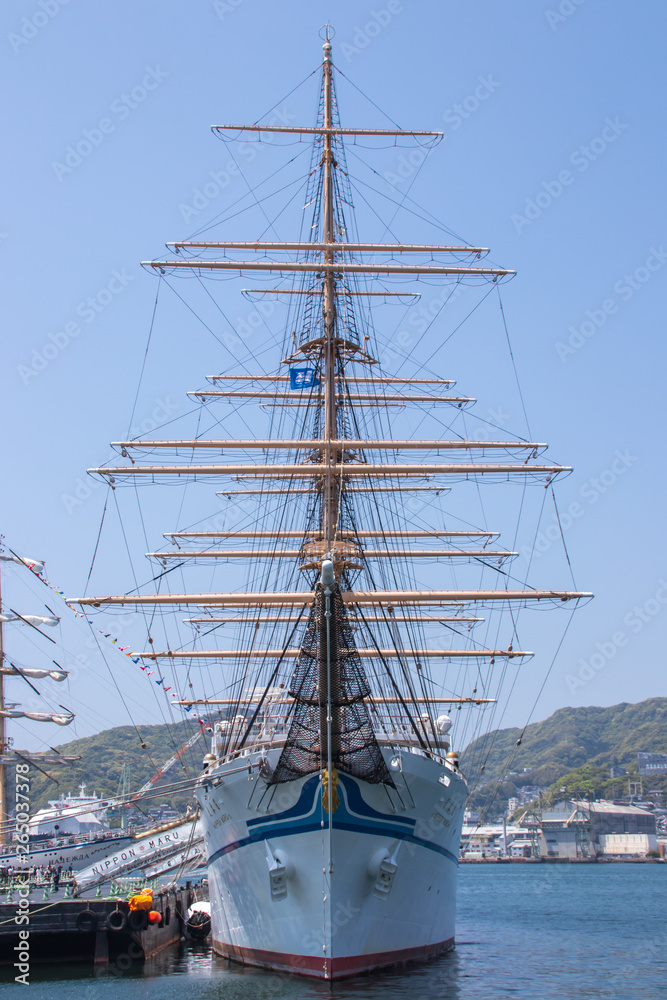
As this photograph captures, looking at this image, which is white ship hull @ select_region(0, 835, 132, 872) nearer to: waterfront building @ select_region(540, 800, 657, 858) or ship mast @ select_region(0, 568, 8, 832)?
ship mast @ select_region(0, 568, 8, 832)

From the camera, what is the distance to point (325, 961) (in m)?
23.6

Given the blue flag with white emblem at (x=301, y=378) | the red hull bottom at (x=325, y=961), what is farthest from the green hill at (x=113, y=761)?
the red hull bottom at (x=325, y=961)

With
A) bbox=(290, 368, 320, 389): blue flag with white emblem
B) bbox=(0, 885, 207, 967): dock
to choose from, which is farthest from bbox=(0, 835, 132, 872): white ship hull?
bbox=(290, 368, 320, 389): blue flag with white emblem

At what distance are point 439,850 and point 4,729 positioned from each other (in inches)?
977

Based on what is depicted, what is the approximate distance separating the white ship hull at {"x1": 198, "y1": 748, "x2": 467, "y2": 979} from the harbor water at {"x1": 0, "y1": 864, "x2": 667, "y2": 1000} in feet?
2.35

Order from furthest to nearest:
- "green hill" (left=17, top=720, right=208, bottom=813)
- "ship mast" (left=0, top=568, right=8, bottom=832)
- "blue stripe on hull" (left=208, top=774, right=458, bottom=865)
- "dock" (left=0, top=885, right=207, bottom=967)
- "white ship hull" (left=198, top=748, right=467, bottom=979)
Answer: "green hill" (left=17, top=720, right=208, bottom=813), "ship mast" (left=0, top=568, right=8, bottom=832), "dock" (left=0, top=885, right=207, bottom=967), "blue stripe on hull" (left=208, top=774, right=458, bottom=865), "white ship hull" (left=198, top=748, right=467, bottom=979)

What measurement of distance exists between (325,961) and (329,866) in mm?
2244

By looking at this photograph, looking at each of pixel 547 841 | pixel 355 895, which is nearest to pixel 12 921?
pixel 355 895

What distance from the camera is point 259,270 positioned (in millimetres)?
35156

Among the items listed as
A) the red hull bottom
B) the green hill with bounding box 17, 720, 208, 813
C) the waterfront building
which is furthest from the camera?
the waterfront building

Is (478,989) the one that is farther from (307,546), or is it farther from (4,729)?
(4,729)

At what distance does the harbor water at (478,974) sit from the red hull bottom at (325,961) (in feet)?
0.68

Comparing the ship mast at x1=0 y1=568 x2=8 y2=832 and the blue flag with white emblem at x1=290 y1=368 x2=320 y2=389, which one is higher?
the blue flag with white emblem at x1=290 y1=368 x2=320 y2=389

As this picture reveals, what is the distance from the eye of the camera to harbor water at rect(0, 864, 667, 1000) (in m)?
24.2
